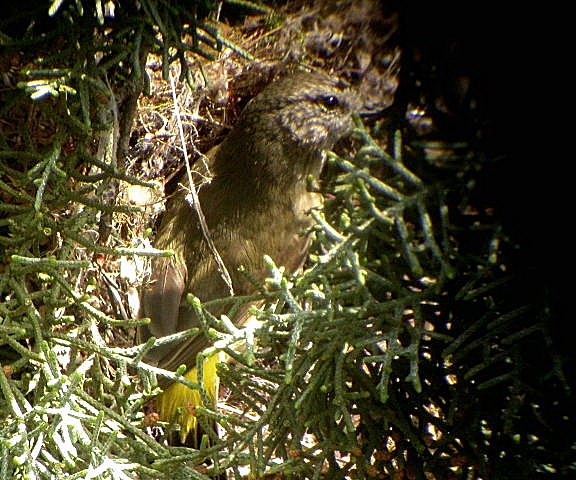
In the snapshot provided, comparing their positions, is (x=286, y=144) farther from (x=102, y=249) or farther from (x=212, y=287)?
(x=102, y=249)

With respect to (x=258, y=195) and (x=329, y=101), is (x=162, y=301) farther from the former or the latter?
(x=329, y=101)

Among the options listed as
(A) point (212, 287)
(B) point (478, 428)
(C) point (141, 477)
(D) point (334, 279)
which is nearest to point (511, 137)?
(D) point (334, 279)

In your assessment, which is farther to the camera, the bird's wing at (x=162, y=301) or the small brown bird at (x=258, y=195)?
the small brown bird at (x=258, y=195)

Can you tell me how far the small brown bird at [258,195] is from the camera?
275 cm

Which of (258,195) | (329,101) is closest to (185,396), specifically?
(258,195)

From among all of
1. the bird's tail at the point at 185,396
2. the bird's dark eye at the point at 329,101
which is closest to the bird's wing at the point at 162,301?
the bird's tail at the point at 185,396

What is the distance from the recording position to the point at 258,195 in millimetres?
2918

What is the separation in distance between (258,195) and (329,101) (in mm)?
516

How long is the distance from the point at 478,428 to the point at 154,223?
71.4 inches

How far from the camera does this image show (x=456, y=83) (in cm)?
149

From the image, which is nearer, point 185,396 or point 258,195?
point 185,396

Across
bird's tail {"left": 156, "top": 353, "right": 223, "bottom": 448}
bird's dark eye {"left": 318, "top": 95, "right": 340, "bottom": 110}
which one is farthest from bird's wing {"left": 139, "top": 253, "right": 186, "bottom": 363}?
bird's dark eye {"left": 318, "top": 95, "right": 340, "bottom": 110}

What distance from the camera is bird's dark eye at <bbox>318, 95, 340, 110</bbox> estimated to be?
2785 mm

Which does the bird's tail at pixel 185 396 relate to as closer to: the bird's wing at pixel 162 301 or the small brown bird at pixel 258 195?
the small brown bird at pixel 258 195
